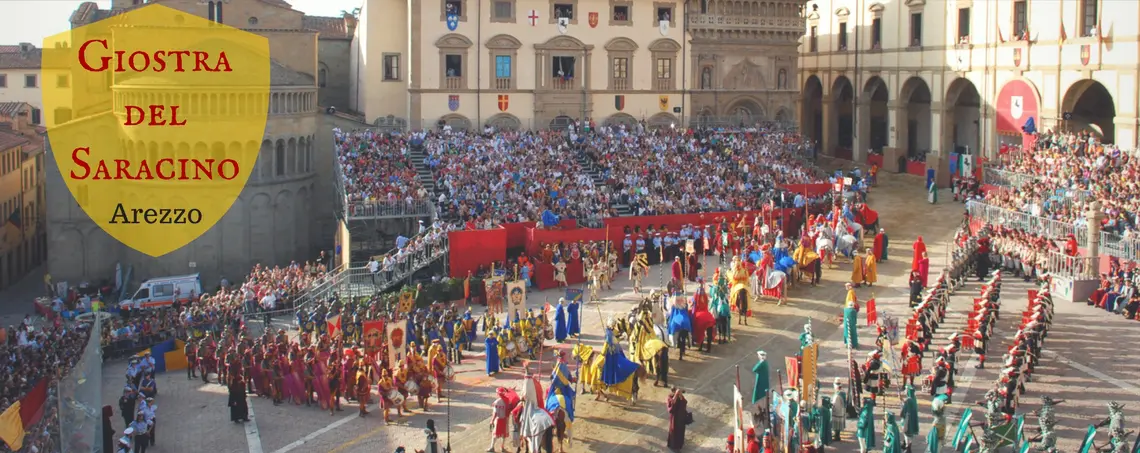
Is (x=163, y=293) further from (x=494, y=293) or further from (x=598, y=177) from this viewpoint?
(x=598, y=177)

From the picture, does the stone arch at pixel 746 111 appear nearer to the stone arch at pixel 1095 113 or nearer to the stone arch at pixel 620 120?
the stone arch at pixel 620 120

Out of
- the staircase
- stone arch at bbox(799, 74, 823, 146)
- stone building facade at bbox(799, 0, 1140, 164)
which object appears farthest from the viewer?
stone arch at bbox(799, 74, 823, 146)

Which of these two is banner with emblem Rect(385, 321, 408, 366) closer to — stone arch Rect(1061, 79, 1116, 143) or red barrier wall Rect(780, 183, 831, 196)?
red barrier wall Rect(780, 183, 831, 196)

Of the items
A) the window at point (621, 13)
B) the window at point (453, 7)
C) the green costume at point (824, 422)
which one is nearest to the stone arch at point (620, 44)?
the window at point (621, 13)

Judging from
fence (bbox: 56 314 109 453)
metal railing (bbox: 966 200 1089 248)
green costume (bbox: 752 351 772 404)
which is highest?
metal railing (bbox: 966 200 1089 248)

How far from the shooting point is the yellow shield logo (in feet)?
156

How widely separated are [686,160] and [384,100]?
14.3 m

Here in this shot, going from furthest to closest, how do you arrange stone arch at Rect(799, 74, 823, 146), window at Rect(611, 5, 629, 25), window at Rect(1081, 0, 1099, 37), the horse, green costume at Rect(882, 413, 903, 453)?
stone arch at Rect(799, 74, 823, 146) → window at Rect(611, 5, 629, 25) → window at Rect(1081, 0, 1099, 37) → the horse → green costume at Rect(882, 413, 903, 453)

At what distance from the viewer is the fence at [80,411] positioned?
23.4 meters

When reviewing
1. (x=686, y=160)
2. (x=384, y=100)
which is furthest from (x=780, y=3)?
(x=384, y=100)

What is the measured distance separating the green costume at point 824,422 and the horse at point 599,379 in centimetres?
429

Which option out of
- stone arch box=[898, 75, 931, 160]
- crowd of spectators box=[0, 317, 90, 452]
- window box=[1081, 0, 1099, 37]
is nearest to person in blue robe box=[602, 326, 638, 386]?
crowd of spectators box=[0, 317, 90, 452]

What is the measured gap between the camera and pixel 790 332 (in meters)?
31.0

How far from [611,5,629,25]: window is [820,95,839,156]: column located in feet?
58.2
